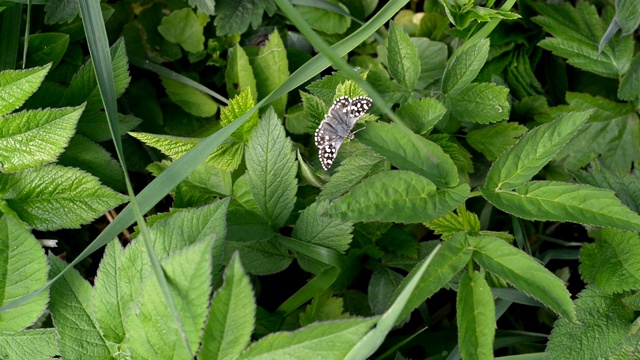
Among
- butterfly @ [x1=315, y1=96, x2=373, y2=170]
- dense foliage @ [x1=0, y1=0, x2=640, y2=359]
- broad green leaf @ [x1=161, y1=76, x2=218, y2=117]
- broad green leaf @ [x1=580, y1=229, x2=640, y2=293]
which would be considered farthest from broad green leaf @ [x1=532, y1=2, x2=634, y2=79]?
→ broad green leaf @ [x1=161, y1=76, x2=218, y2=117]

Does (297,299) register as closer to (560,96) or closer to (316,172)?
(316,172)

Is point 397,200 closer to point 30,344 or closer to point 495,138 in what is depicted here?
point 495,138

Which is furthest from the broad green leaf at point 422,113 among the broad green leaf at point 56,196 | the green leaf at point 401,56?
the broad green leaf at point 56,196

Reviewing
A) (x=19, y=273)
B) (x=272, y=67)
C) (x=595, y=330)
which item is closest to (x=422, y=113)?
(x=272, y=67)

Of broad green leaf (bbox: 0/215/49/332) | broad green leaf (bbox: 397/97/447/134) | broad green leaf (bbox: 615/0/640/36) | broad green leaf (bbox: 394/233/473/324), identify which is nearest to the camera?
broad green leaf (bbox: 394/233/473/324)

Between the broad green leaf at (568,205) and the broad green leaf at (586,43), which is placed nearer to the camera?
the broad green leaf at (568,205)

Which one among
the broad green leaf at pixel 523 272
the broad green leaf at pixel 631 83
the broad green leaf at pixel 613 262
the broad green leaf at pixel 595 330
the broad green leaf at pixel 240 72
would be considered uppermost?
the broad green leaf at pixel 240 72

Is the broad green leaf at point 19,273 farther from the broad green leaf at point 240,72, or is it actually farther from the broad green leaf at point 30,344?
the broad green leaf at point 240,72

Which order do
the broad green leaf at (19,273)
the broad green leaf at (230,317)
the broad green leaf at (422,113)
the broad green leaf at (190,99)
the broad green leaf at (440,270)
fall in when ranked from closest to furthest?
the broad green leaf at (230,317) < the broad green leaf at (440,270) < the broad green leaf at (19,273) < the broad green leaf at (422,113) < the broad green leaf at (190,99)

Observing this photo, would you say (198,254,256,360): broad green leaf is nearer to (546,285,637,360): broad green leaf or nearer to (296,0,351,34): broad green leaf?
(546,285,637,360): broad green leaf
